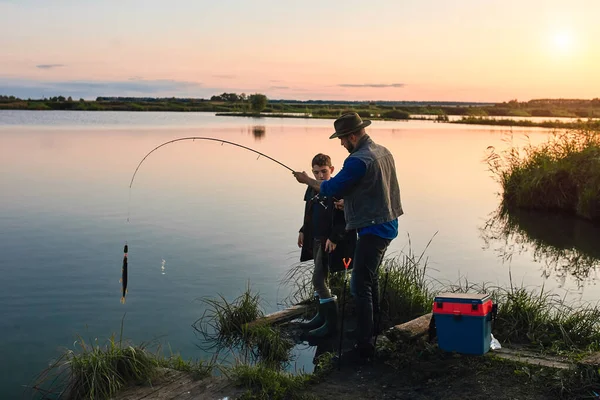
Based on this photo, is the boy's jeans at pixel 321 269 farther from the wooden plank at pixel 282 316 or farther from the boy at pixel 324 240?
the wooden plank at pixel 282 316

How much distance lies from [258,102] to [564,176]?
2808 inches

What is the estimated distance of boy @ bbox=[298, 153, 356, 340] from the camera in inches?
240

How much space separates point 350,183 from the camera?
519cm

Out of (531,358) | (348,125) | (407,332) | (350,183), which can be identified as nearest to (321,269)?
(407,332)

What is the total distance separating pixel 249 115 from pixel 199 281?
242 ft

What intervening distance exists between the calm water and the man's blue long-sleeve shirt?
5.18 feet

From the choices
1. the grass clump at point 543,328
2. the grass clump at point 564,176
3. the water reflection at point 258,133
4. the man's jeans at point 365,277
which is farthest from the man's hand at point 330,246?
the water reflection at point 258,133

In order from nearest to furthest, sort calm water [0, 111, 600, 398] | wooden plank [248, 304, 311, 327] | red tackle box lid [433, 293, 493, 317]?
red tackle box lid [433, 293, 493, 317] → wooden plank [248, 304, 311, 327] → calm water [0, 111, 600, 398]

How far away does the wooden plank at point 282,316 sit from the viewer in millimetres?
6785

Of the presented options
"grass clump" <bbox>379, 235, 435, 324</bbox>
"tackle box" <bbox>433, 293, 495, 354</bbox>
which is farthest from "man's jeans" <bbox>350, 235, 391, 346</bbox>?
"grass clump" <bbox>379, 235, 435, 324</bbox>

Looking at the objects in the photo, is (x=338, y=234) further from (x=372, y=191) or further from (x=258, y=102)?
(x=258, y=102)

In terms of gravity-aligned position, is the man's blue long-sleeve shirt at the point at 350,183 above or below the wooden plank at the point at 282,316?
above

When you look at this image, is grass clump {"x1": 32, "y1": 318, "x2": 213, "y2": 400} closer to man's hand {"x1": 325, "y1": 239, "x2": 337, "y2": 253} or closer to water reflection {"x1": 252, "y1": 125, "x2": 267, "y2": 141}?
man's hand {"x1": 325, "y1": 239, "x2": 337, "y2": 253}

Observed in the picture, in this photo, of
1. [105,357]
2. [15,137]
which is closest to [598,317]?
[105,357]
